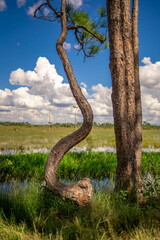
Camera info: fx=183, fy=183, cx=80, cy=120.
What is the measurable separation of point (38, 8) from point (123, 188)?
481cm

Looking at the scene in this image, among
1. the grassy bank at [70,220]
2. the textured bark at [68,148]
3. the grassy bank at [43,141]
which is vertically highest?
the textured bark at [68,148]

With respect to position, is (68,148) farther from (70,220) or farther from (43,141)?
(43,141)

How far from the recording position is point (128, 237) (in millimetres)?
2234

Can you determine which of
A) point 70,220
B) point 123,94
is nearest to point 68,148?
point 70,220

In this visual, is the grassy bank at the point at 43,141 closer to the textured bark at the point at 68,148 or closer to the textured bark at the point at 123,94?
the textured bark at the point at 68,148

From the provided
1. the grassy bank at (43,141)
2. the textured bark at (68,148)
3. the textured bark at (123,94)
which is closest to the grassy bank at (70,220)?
the textured bark at (68,148)

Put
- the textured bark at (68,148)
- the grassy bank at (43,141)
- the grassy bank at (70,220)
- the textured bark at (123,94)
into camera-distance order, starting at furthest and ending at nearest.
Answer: the grassy bank at (43,141) → the textured bark at (123,94) → the textured bark at (68,148) → the grassy bank at (70,220)

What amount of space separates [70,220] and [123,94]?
7.28ft

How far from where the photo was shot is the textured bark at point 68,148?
2.79 m

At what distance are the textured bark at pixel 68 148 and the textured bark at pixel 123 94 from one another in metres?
0.58

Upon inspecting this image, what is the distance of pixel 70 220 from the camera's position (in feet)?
8.63

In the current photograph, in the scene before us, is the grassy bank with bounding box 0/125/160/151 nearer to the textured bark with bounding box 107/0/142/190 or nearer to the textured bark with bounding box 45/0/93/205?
the textured bark with bounding box 45/0/93/205

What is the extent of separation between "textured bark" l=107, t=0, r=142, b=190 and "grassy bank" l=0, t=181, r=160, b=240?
0.52 meters

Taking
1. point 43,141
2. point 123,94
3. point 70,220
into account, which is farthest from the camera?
point 43,141
